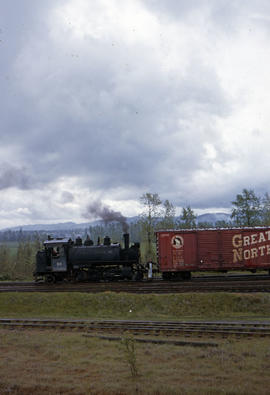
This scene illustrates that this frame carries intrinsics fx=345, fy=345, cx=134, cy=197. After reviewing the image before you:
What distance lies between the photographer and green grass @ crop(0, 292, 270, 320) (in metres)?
19.1

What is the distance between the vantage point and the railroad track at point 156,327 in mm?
13617

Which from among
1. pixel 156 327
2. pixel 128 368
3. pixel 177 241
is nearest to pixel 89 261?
pixel 177 241

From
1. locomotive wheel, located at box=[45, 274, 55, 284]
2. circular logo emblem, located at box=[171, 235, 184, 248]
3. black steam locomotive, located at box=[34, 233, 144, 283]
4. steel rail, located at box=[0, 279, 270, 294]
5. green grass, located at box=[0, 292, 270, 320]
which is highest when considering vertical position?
circular logo emblem, located at box=[171, 235, 184, 248]

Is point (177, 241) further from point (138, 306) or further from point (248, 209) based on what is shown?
point (248, 209)

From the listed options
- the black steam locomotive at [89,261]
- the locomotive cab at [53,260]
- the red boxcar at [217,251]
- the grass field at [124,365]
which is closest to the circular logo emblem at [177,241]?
the red boxcar at [217,251]

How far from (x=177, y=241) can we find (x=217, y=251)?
3.17 m

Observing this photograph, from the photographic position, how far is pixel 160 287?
2356 cm

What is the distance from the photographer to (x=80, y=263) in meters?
27.2

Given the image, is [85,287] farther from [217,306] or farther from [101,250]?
[217,306]

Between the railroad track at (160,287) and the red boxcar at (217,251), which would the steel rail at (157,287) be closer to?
the railroad track at (160,287)

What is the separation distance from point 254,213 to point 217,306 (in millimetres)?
28450

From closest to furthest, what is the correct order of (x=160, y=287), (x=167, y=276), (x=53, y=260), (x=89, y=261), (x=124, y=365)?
1. (x=124, y=365)
2. (x=160, y=287)
3. (x=89, y=261)
4. (x=167, y=276)
5. (x=53, y=260)

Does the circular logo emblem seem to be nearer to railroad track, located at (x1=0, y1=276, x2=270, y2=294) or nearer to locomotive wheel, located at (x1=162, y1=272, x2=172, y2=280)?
locomotive wheel, located at (x1=162, y1=272, x2=172, y2=280)

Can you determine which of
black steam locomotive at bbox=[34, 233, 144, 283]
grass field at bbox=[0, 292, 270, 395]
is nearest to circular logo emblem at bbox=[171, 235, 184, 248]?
black steam locomotive at bbox=[34, 233, 144, 283]
